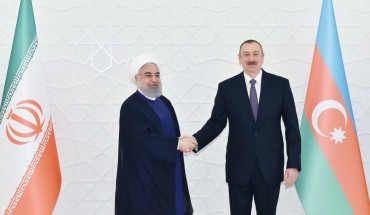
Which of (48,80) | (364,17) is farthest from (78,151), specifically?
(364,17)

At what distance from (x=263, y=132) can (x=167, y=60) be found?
1.29m

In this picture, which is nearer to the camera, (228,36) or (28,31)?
(28,31)

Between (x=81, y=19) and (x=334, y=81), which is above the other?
(x=81, y=19)

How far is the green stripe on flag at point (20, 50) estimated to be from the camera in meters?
3.38

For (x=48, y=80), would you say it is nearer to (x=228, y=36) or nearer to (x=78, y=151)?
(x=78, y=151)

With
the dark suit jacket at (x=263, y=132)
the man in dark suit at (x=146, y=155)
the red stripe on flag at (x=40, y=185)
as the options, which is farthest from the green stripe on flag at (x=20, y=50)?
the dark suit jacket at (x=263, y=132)

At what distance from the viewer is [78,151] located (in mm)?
3951

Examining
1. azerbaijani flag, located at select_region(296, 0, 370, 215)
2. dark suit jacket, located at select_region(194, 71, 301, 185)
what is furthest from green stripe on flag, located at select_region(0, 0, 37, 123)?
azerbaijani flag, located at select_region(296, 0, 370, 215)

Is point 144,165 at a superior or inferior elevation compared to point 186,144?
inferior

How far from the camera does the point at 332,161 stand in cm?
345

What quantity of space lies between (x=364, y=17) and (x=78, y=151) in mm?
2823

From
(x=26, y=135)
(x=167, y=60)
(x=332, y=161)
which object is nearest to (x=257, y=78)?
(x=332, y=161)

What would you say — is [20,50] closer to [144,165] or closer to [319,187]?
[144,165]

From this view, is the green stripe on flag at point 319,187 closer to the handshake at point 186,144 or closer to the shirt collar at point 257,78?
the shirt collar at point 257,78
